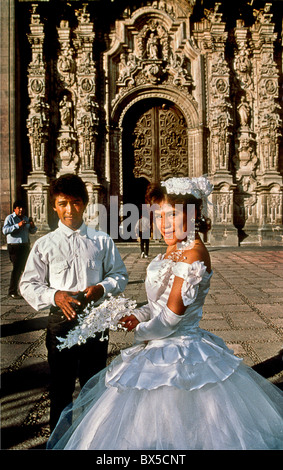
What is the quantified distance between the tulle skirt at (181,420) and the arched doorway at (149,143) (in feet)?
39.1

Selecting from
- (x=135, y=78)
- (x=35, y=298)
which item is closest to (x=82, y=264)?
(x=35, y=298)

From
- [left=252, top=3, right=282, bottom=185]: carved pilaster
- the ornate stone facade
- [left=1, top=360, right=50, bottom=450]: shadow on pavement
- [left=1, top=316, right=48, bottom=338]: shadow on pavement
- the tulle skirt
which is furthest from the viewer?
[left=252, top=3, right=282, bottom=185]: carved pilaster

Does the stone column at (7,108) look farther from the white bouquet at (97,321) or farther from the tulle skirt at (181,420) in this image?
the tulle skirt at (181,420)

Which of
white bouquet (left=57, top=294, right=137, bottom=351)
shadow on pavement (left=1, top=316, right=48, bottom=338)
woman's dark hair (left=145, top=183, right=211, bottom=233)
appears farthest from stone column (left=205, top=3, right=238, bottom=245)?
white bouquet (left=57, top=294, right=137, bottom=351)

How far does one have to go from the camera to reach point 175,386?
1587mm

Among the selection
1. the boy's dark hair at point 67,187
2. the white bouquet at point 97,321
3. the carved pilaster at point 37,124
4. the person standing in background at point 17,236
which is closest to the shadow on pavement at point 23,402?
the white bouquet at point 97,321

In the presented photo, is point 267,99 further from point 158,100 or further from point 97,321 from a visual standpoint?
point 97,321

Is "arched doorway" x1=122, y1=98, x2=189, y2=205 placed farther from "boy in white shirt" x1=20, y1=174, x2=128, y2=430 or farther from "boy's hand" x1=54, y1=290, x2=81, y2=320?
"boy's hand" x1=54, y1=290, x2=81, y2=320

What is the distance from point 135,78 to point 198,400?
1314 cm

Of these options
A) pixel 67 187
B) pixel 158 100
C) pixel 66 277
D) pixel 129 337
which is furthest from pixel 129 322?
pixel 158 100

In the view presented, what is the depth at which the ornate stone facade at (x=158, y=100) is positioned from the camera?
1239 centimetres

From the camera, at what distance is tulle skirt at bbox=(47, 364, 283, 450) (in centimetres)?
151

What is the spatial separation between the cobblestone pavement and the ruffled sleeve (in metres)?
1.27
